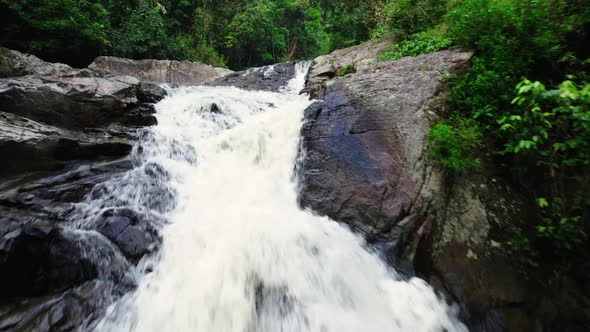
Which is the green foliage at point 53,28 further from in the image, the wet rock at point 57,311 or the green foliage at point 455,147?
the green foliage at point 455,147

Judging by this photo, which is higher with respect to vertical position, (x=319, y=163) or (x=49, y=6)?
(x=49, y=6)

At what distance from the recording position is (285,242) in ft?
10.2

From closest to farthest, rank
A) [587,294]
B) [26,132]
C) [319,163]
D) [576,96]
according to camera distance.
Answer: [576,96] < [587,294] < [26,132] < [319,163]

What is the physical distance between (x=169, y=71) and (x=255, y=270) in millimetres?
13427

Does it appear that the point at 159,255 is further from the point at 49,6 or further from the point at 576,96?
the point at 49,6

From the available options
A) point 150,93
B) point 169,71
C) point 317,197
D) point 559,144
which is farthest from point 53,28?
point 559,144

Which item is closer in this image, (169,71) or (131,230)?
(131,230)

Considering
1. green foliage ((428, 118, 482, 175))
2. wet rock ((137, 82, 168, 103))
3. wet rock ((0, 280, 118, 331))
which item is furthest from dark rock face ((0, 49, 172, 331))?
green foliage ((428, 118, 482, 175))

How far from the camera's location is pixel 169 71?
43.4 feet

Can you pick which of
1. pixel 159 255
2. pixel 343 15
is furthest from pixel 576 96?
pixel 343 15

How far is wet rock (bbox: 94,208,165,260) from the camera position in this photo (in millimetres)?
3129

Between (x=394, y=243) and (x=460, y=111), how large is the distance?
2.42m

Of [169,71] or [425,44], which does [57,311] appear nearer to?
[425,44]

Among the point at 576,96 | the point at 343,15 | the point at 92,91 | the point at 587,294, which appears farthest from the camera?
the point at 343,15
